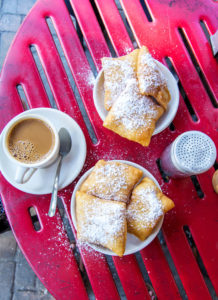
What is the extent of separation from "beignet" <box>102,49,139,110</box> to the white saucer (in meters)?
0.17

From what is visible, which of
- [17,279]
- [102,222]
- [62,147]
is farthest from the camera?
[17,279]

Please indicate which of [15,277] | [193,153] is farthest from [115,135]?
[15,277]

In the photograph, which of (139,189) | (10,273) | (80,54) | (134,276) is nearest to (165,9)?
(80,54)

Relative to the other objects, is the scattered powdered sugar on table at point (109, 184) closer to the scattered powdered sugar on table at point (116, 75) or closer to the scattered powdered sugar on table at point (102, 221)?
the scattered powdered sugar on table at point (102, 221)

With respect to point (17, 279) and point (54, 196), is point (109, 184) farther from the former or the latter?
point (17, 279)

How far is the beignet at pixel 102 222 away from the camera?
934mm

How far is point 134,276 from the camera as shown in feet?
3.55

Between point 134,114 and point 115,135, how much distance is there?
183 mm

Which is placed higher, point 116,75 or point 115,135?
point 116,75

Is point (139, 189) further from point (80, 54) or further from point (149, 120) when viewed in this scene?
point (80, 54)

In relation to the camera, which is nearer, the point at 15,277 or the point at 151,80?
the point at 151,80

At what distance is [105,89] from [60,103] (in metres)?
0.22

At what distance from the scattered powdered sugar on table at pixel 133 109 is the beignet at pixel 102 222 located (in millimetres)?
276

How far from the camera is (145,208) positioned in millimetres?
968
